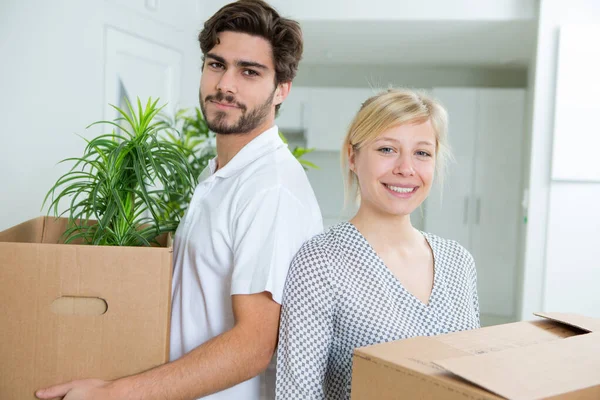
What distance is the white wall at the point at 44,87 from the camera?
2.54 m

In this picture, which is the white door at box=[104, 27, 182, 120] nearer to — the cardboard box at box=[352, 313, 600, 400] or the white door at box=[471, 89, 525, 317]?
the cardboard box at box=[352, 313, 600, 400]

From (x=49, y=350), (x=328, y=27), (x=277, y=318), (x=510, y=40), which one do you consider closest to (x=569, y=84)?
(x=510, y=40)

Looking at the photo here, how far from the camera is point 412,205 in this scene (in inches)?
52.3

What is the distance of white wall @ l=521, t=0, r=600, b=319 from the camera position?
13.9ft

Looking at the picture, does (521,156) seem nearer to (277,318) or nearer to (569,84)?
(569,84)

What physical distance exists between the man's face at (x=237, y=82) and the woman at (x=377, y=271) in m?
0.22

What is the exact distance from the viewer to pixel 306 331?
1.19m

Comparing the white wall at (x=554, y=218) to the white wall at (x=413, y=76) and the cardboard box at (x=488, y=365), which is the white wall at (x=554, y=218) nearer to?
the white wall at (x=413, y=76)

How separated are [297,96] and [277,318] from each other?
5258mm

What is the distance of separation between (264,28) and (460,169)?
15.8 feet

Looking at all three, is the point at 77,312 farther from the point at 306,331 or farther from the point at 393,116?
the point at 393,116

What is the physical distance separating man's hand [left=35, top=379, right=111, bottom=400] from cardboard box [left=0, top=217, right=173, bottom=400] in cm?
1

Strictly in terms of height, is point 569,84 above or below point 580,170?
above

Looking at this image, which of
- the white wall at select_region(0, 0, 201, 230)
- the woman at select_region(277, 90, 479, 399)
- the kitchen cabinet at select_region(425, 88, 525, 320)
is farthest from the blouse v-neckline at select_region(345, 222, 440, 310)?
the kitchen cabinet at select_region(425, 88, 525, 320)
